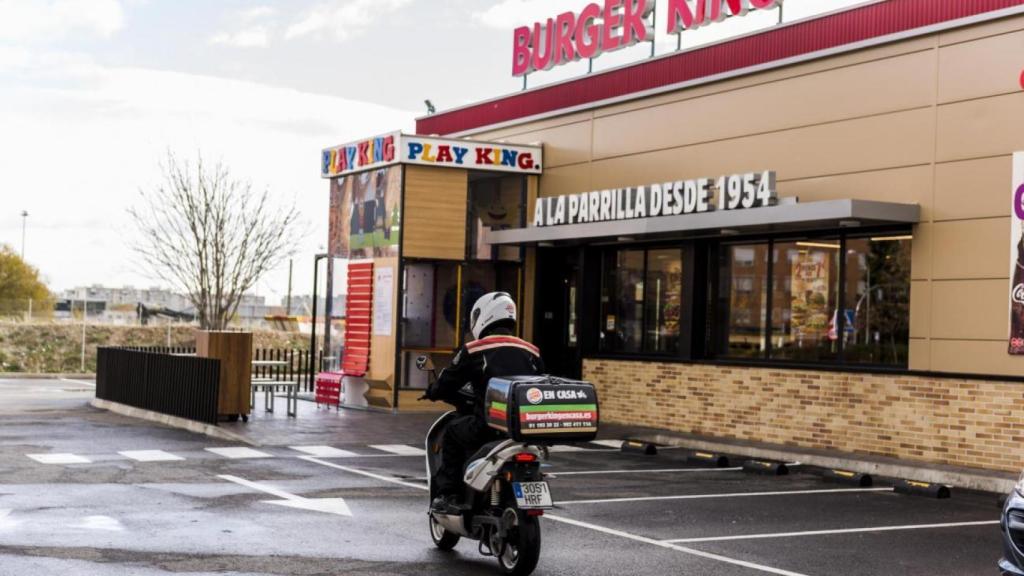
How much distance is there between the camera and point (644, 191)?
20312 millimetres

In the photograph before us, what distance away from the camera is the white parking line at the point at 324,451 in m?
16.3

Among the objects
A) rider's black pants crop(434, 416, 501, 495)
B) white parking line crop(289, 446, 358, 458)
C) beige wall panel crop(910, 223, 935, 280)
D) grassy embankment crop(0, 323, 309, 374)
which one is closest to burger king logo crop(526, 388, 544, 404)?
rider's black pants crop(434, 416, 501, 495)

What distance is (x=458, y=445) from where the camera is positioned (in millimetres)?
9273

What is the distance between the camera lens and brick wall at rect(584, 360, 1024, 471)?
15.6m

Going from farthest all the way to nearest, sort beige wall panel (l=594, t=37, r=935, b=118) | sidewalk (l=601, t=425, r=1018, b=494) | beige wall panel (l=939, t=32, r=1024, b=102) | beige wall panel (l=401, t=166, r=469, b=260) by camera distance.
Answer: beige wall panel (l=401, t=166, r=469, b=260)
beige wall panel (l=594, t=37, r=935, b=118)
beige wall panel (l=939, t=32, r=1024, b=102)
sidewalk (l=601, t=425, r=1018, b=494)

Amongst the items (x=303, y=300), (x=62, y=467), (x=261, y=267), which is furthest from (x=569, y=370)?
(x=303, y=300)

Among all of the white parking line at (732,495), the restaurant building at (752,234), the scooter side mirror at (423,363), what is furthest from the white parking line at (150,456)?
the restaurant building at (752,234)

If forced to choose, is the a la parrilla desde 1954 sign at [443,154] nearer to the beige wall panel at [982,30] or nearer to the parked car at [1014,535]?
the beige wall panel at [982,30]

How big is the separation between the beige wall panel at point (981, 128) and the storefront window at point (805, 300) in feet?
7.42

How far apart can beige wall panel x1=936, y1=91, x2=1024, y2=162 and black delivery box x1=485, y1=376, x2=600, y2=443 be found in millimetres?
9265

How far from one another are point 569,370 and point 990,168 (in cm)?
927

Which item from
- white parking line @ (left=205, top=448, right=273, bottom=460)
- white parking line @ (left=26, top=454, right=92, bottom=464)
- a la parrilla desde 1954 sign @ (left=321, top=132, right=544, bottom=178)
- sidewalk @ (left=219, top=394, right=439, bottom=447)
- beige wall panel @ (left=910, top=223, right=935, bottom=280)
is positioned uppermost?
a la parrilla desde 1954 sign @ (left=321, top=132, right=544, bottom=178)

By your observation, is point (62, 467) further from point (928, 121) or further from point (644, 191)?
point (928, 121)

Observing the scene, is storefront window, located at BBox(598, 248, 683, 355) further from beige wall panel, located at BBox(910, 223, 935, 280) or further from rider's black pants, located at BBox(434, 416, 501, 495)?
rider's black pants, located at BBox(434, 416, 501, 495)
